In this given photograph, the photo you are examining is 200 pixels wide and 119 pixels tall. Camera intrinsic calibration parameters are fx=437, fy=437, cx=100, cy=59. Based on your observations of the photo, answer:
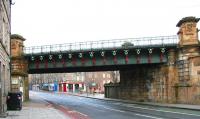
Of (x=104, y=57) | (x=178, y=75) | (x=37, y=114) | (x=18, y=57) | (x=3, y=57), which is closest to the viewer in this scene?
(x=37, y=114)

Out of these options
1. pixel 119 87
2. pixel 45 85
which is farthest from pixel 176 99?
pixel 45 85

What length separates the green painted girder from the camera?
49.1 m

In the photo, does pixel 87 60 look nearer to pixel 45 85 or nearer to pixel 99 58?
pixel 99 58

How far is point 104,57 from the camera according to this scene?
5009 cm

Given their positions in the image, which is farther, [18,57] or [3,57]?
[18,57]

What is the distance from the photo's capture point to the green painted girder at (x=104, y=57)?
161ft

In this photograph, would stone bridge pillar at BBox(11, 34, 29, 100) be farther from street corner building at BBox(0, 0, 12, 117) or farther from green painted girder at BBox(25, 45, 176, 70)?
street corner building at BBox(0, 0, 12, 117)

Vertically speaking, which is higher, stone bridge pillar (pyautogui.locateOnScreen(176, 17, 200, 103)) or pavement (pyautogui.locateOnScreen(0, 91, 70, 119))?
stone bridge pillar (pyautogui.locateOnScreen(176, 17, 200, 103))

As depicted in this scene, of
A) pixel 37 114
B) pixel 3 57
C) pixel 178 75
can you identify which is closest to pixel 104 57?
pixel 178 75

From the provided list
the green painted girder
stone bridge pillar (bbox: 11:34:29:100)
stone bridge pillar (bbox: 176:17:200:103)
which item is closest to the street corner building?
the green painted girder

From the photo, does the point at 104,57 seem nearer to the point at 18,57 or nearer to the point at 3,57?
the point at 18,57

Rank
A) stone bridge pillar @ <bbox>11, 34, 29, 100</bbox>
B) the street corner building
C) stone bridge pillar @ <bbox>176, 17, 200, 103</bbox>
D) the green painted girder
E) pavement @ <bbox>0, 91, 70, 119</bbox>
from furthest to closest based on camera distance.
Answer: stone bridge pillar @ <bbox>11, 34, 29, 100</bbox> → the green painted girder → stone bridge pillar @ <bbox>176, 17, 200, 103</bbox> → the street corner building → pavement @ <bbox>0, 91, 70, 119</bbox>

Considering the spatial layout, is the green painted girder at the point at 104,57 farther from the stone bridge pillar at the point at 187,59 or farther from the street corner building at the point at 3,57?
the street corner building at the point at 3,57

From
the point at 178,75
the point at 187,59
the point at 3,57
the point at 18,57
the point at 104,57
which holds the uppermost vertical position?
the point at 18,57
